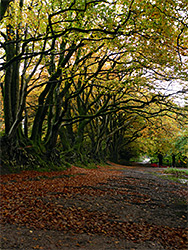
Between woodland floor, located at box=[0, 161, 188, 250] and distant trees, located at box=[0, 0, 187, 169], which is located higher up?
distant trees, located at box=[0, 0, 187, 169]

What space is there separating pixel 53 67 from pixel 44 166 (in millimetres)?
6833

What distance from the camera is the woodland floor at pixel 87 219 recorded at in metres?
4.41

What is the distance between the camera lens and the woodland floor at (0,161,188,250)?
14.5 feet

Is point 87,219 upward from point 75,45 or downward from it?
downward

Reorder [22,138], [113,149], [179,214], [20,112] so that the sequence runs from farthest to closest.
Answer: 1. [113,149]
2. [22,138]
3. [20,112]
4. [179,214]

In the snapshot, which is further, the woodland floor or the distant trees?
the distant trees

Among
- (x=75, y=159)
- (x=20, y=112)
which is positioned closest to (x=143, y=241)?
(x=20, y=112)

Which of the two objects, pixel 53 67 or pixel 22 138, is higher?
pixel 53 67

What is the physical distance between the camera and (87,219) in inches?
219

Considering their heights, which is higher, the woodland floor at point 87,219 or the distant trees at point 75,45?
the distant trees at point 75,45

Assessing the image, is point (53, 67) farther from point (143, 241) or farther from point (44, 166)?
point (143, 241)

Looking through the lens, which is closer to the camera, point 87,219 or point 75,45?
point 87,219

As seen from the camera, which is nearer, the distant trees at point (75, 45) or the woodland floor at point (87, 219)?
the woodland floor at point (87, 219)

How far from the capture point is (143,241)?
4.65 metres
